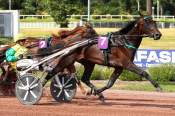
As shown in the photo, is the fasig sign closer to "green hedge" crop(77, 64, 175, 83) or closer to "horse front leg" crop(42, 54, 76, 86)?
"green hedge" crop(77, 64, 175, 83)

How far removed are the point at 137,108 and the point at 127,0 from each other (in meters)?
91.1

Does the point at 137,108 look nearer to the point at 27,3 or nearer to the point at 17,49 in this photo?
the point at 17,49

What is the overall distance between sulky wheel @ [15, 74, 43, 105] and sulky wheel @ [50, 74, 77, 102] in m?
0.69

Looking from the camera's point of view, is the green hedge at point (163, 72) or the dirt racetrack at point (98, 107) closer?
the dirt racetrack at point (98, 107)

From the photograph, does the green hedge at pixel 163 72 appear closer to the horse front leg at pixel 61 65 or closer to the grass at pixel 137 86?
the grass at pixel 137 86

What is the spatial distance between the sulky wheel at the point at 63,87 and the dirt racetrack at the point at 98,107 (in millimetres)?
167

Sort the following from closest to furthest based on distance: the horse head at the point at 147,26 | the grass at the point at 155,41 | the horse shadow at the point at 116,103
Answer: the horse head at the point at 147,26 < the horse shadow at the point at 116,103 < the grass at the point at 155,41

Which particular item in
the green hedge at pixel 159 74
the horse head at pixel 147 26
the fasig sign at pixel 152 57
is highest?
the horse head at pixel 147 26

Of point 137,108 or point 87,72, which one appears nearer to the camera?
point 137,108

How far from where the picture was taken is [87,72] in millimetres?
13578

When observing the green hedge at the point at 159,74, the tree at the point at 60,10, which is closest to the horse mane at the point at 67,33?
the green hedge at the point at 159,74

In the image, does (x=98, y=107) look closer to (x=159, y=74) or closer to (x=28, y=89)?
(x=28, y=89)

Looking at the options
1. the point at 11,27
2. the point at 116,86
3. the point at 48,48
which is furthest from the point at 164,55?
the point at 11,27

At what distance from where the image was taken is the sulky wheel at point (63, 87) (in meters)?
13.2
